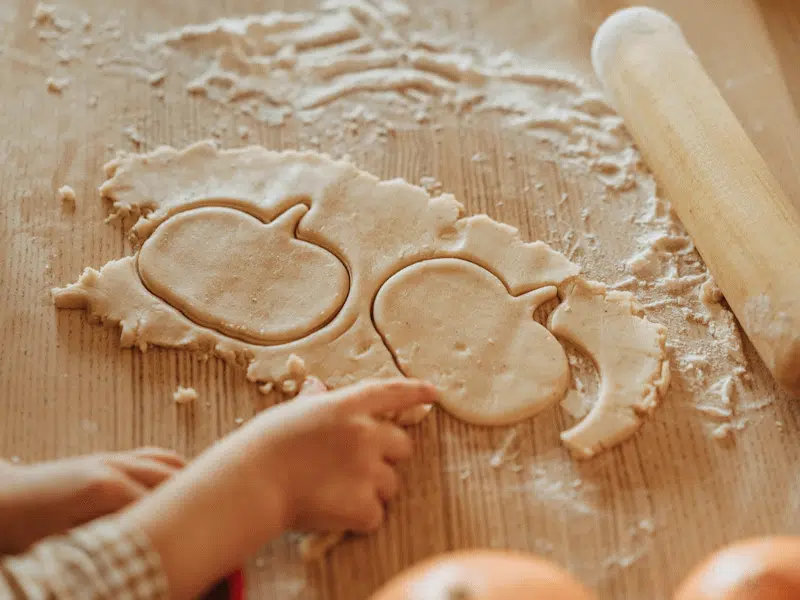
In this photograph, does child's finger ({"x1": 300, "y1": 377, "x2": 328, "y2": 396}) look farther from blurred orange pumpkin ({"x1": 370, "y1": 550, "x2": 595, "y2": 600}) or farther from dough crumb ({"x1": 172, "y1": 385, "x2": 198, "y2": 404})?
blurred orange pumpkin ({"x1": 370, "y1": 550, "x2": 595, "y2": 600})

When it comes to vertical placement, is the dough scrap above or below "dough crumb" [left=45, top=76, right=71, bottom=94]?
below

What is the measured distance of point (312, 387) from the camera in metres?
1.01

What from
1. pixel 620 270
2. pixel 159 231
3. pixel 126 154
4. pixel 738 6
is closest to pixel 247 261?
pixel 159 231

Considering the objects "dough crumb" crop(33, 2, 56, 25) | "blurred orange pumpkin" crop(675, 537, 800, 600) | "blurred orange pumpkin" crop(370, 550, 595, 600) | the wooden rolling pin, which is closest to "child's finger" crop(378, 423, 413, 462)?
"blurred orange pumpkin" crop(370, 550, 595, 600)

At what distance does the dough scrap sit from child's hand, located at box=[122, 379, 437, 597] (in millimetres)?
85

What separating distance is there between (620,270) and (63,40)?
982mm

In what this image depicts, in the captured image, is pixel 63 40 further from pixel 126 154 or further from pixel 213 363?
pixel 213 363

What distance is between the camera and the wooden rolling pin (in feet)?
3.41

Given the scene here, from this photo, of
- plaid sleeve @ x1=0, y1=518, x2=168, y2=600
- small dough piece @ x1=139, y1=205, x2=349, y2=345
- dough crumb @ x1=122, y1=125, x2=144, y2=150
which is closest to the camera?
plaid sleeve @ x1=0, y1=518, x2=168, y2=600

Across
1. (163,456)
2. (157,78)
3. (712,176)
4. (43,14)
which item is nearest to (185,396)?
(163,456)

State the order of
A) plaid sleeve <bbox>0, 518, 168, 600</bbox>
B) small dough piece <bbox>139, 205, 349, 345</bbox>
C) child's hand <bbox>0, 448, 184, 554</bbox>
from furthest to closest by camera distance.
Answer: small dough piece <bbox>139, 205, 349, 345</bbox>
child's hand <bbox>0, 448, 184, 554</bbox>
plaid sleeve <bbox>0, 518, 168, 600</bbox>

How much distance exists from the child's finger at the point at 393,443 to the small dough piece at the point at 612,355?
0.18 metres

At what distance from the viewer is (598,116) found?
54.5 inches

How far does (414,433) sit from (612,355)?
26 cm
